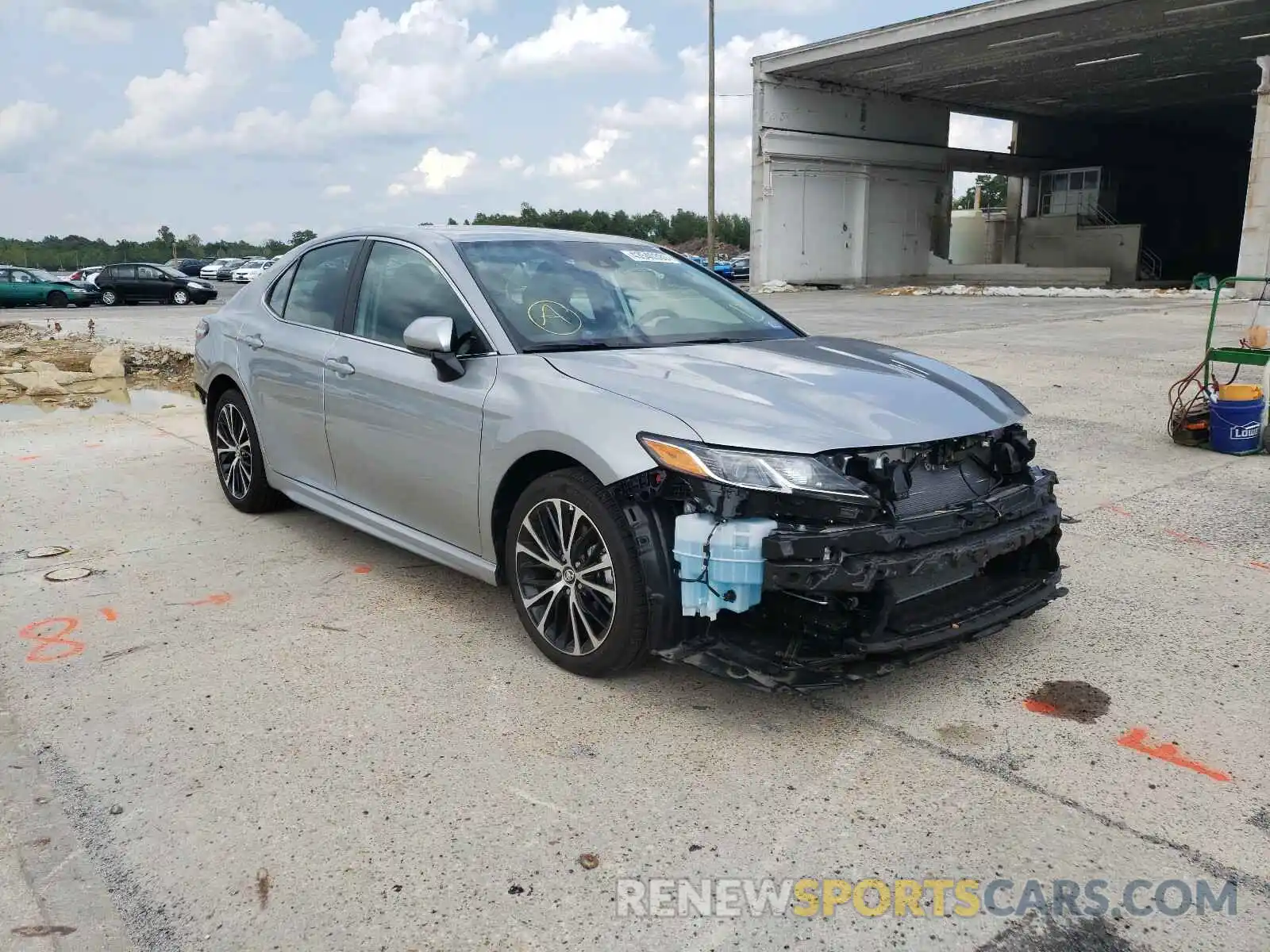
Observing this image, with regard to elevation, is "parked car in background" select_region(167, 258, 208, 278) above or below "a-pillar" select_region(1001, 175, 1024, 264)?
below

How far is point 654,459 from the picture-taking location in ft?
10.3

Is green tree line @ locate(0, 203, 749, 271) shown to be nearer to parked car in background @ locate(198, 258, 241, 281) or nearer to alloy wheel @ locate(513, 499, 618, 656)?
parked car in background @ locate(198, 258, 241, 281)

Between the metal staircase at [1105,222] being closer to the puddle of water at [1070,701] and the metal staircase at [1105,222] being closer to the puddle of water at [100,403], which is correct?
the puddle of water at [100,403]

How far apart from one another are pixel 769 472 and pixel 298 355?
9.29 ft

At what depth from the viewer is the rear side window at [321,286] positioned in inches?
189

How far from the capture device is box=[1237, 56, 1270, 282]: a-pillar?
23.8 m

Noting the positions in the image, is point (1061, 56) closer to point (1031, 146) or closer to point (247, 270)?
point (1031, 146)

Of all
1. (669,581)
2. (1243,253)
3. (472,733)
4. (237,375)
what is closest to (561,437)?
(669,581)

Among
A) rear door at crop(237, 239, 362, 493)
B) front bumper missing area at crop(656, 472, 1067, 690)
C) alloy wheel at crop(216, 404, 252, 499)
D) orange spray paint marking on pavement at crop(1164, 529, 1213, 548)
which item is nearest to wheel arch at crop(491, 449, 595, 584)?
front bumper missing area at crop(656, 472, 1067, 690)

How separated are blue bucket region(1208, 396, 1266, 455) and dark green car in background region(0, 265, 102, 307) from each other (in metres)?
34.5

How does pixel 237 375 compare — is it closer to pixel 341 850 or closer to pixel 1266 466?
pixel 341 850

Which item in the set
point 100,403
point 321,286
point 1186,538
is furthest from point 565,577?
point 100,403

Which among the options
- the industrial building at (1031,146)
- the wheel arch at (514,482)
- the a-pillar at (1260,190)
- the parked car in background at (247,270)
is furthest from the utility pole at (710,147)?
the wheel arch at (514,482)

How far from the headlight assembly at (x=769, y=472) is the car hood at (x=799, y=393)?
3cm
